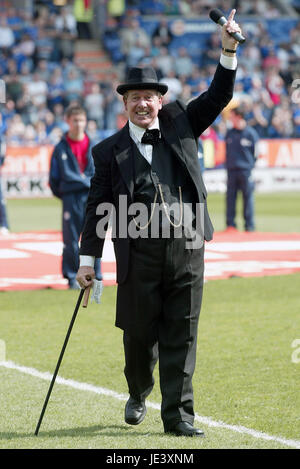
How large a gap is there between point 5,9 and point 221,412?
90.8 feet

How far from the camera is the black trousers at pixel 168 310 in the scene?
17.6 feet

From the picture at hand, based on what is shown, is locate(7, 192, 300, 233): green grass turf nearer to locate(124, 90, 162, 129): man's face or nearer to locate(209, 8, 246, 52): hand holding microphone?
locate(124, 90, 162, 129): man's face

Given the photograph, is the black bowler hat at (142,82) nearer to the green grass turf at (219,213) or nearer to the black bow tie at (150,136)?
the black bow tie at (150,136)

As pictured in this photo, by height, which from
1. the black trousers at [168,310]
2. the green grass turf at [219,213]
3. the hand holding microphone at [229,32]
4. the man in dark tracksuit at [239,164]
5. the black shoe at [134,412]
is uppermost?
the hand holding microphone at [229,32]

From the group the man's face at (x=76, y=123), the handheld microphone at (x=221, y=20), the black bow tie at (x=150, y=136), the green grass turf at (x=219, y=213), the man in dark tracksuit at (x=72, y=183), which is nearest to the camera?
the handheld microphone at (x=221, y=20)

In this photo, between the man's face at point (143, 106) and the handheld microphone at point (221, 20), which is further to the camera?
the man's face at point (143, 106)

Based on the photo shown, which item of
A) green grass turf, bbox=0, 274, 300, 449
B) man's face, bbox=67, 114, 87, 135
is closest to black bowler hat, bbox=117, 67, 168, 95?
green grass turf, bbox=0, 274, 300, 449

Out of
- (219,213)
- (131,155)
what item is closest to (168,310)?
(131,155)

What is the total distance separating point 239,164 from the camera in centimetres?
1730

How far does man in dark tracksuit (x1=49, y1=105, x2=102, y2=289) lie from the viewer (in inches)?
425

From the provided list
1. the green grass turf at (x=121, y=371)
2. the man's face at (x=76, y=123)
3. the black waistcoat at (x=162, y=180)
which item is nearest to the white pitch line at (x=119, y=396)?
the green grass turf at (x=121, y=371)

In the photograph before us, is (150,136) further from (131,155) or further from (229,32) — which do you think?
(229,32)

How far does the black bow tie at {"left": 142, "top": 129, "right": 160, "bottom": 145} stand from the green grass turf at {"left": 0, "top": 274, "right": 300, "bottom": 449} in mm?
1630

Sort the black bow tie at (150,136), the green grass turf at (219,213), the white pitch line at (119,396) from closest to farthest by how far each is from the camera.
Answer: the white pitch line at (119,396) → the black bow tie at (150,136) → the green grass turf at (219,213)
